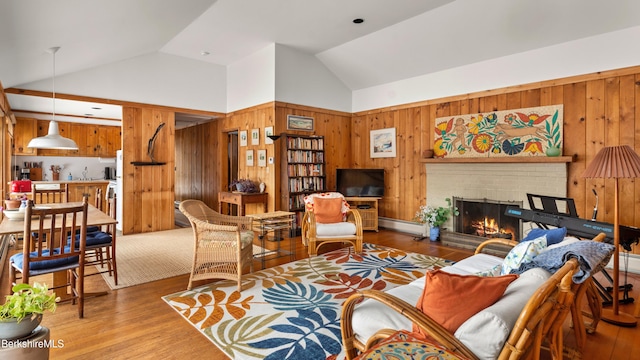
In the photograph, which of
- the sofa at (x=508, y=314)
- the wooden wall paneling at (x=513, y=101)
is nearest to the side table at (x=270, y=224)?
the sofa at (x=508, y=314)

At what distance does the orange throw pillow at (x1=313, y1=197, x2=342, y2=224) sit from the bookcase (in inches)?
44.3

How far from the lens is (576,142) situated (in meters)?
4.41

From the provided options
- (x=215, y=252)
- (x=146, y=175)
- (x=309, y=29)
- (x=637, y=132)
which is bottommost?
(x=215, y=252)

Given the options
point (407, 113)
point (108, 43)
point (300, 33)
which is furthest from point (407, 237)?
point (108, 43)

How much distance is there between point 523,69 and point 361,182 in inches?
126

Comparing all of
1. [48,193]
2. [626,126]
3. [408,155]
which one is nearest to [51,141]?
[48,193]

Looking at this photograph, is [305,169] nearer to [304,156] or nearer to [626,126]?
[304,156]

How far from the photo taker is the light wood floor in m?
2.22

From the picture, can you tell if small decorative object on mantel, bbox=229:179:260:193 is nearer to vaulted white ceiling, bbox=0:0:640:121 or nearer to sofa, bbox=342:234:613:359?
vaulted white ceiling, bbox=0:0:640:121

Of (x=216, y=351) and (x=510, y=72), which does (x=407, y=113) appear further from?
(x=216, y=351)

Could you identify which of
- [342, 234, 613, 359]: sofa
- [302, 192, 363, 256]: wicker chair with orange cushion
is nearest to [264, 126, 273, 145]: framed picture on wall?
[302, 192, 363, 256]: wicker chair with orange cushion

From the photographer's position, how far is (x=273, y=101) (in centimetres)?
581

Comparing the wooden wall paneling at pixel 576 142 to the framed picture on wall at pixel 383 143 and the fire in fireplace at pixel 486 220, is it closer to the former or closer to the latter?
the fire in fireplace at pixel 486 220

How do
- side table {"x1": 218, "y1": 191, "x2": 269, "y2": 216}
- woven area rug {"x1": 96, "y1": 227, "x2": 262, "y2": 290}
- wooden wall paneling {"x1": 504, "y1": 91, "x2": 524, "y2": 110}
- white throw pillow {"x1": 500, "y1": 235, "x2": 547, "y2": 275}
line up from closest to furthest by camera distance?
white throw pillow {"x1": 500, "y1": 235, "x2": 547, "y2": 275}, woven area rug {"x1": 96, "y1": 227, "x2": 262, "y2": 290}, wooden wall paneling {"x1": 504, "y1": 91, "x2": 524, "y2": 110}, side table {"x1": 218, "y1": 191, "x2": 269, "y2": 216}
